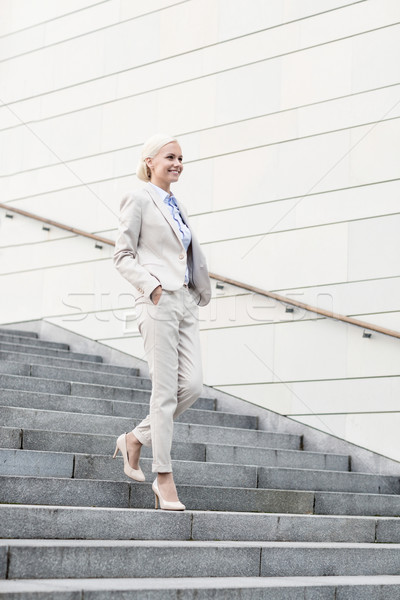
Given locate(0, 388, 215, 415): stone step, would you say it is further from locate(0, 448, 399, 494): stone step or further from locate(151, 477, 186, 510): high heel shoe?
locate(151, 477, 186, 510): high heel shoe

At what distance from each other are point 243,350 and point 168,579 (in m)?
4.16

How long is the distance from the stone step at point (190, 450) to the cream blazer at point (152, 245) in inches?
41.6

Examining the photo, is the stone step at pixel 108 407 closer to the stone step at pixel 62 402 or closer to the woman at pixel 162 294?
the stone step at pixel 62 402

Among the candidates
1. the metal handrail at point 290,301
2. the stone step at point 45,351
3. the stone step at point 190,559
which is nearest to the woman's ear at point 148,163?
the stone step at point 190,559

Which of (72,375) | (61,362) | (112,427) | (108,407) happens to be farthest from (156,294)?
(61,362)

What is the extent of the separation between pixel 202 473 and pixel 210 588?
1946 mm

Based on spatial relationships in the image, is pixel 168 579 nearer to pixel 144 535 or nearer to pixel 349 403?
pixel 144 535

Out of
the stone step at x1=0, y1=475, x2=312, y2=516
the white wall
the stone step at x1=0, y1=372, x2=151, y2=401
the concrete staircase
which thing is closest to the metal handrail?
the white wall

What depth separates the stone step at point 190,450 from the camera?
4625mm

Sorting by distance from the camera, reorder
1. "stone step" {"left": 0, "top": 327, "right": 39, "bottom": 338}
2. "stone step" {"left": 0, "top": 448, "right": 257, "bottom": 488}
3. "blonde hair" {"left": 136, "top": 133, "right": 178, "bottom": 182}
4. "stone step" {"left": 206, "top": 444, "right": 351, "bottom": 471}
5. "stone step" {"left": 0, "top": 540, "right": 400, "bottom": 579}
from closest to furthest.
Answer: "stone step" {"left": 0, "top": 540, "right": 400, "bottom": 579}, "blonde hair" {"left": 136, "top": 133, "right": 178, "bottom": 182}, "stone step" {"left": 0, "top": 448, "right": 257, "bottom": 488}, "stone step" {"left": 206, "top": 444, "right": 351, "bottom": 471}, "stone step" {"left": 0, "top": 327, "right": 39, "bottom": 338}

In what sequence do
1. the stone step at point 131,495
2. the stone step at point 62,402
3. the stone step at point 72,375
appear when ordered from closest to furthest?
1. the stone step at point 131,495
2. the stone step at point 62,402
3. the stone step at point 72,375

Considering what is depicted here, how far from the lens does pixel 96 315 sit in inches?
340

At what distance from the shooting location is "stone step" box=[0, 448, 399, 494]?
4422 mm

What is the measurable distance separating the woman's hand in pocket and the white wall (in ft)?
9.77
